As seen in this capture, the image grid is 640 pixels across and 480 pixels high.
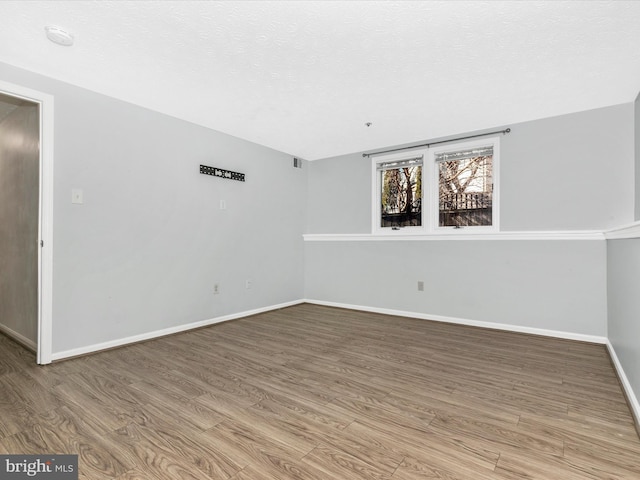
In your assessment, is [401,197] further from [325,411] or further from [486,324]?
[325,411]

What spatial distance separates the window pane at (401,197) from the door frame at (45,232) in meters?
3.72

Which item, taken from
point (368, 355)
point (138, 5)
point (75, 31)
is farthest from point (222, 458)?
point (75, 31)

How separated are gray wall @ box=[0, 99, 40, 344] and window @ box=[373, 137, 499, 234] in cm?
385

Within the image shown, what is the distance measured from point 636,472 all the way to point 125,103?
171 inches

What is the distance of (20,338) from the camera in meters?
3.09

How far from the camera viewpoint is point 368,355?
282cm

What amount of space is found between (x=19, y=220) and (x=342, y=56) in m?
3.49

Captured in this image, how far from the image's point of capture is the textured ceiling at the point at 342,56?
6.23ft

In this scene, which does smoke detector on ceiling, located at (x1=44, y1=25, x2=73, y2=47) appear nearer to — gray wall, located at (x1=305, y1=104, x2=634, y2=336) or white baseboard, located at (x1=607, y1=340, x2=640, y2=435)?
gray wall, located at (x1=305, y1=104, x2=634, y2=336)

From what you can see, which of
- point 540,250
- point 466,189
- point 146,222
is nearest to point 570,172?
point 540,250

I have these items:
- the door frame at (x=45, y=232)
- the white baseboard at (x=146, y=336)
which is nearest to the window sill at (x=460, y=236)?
the white baseboard at (x=146, y=336)

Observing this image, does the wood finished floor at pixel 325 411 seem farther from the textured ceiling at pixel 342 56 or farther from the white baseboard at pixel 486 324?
the textured ceiling at pixel 342 56

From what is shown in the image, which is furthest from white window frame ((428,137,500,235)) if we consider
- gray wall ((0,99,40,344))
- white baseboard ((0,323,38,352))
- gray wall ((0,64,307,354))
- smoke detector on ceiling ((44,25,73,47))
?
white baseboard ((0,323,38,352))

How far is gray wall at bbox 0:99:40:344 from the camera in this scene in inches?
115
